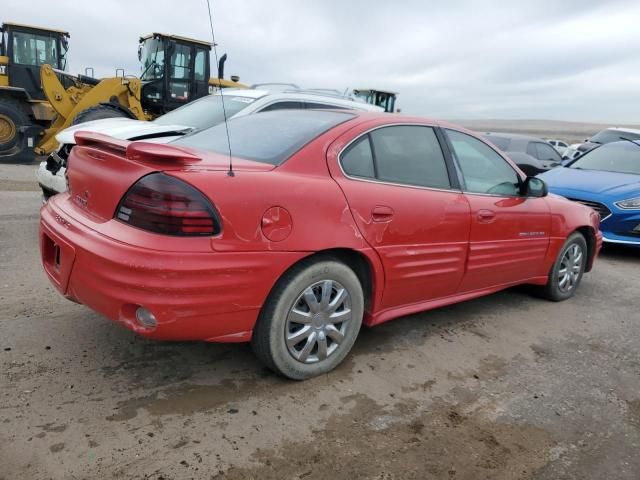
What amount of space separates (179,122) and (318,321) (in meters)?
4.30

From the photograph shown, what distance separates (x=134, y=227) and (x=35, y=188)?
22.4 feet

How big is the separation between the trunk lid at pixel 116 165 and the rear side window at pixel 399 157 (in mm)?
612

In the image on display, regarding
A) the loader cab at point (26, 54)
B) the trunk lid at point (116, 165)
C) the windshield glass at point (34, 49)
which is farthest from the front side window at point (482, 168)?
the windshield glass at point (34, 49)

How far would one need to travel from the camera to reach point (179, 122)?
638cm

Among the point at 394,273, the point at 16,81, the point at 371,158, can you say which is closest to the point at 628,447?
the point at 394,273

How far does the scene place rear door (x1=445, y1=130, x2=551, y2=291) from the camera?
373 centimetres

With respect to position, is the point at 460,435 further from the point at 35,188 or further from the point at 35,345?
the point at 35,188

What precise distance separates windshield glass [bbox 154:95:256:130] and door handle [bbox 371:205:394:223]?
11.8 ft

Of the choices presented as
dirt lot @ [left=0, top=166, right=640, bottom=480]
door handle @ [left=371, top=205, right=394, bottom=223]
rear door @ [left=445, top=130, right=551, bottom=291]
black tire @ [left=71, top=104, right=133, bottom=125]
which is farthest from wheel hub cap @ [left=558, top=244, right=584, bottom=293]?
black tire @ [left=71, top=104, right=133, bottom=125]

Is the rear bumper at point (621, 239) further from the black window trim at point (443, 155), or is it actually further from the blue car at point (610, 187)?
the black window trim at point (443, 155)

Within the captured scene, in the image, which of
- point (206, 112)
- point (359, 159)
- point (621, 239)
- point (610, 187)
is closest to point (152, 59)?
point (206, 112)

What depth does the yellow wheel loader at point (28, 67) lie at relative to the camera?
39.1 feet

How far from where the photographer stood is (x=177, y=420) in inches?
98.0

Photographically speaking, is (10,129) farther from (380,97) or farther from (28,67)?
(380,97)
